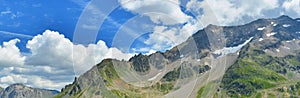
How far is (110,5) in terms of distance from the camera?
402 inches

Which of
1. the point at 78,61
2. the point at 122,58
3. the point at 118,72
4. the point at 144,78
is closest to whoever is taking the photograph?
the point at 78,61

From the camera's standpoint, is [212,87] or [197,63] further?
[197,63]

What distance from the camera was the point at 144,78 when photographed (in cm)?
1404

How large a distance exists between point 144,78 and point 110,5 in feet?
14.8

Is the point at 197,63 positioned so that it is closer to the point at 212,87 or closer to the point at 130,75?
the point at 212,87

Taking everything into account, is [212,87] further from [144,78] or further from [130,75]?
[144,78]

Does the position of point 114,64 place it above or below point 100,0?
below

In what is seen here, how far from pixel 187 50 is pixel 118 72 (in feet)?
7.11

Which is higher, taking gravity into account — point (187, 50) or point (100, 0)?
point (100, 0)

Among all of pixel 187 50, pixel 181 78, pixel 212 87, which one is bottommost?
pixel 212 87

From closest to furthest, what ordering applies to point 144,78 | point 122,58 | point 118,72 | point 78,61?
point 78,61 < point 118,72 < point 122,58 < point 144,78

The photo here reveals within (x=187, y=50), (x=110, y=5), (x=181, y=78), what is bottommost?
(x=181, y=78)

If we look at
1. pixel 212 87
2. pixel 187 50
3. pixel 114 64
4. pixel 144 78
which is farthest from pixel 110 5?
pixel 144 78

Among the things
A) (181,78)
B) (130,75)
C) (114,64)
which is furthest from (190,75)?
(114,64)
